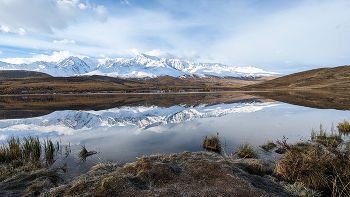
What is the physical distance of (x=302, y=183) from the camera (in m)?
4.86

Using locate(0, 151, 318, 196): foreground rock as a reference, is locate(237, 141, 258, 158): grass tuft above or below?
below

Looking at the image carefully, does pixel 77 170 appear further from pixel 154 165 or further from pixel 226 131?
pixel 226 131

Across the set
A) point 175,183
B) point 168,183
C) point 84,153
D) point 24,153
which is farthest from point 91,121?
point 175,183

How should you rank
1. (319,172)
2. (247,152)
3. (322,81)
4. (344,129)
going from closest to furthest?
(319,172), (247,152), (344,129), (322,81)

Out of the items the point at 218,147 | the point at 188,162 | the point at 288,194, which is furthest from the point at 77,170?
the point at 288,194

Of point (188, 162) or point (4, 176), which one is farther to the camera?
point (188, 162)

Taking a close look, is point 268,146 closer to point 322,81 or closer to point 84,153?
point 84,153

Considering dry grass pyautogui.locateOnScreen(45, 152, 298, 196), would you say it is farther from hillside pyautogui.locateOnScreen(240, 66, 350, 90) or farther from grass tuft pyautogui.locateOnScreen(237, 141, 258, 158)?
hillside pyautogui.locateOnScreen(240, 66, 350, 90)

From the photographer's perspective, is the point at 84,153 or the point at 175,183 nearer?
the point at 175,183

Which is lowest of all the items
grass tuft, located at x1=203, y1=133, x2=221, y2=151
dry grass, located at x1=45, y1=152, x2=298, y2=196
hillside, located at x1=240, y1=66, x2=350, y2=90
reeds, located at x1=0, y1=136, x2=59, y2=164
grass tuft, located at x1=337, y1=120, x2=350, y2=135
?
grass tuft, located at x1=337, y1=120, x2=350, y2=135

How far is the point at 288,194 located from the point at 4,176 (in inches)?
337

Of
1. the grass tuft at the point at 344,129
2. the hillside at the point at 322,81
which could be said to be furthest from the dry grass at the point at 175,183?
the hillside at the point at 322,81

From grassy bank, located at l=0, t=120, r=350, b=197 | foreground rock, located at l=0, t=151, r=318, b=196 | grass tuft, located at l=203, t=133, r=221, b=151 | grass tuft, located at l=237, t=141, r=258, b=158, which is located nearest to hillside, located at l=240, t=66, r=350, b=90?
grass tuft, located at l=237, t=141, r=258, b=158

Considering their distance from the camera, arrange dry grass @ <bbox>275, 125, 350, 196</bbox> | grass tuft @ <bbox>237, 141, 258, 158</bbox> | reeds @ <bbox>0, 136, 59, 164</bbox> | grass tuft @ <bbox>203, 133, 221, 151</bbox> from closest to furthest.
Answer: dry grass @ <bbox>275, 125, 350, 196</bbox>, reeds @ <bbox>0, 136, 59, 164</bbox>, grass tuft @ <bbox>237, 141, 258, 158</bbox>, grass tuft @ <bbox>203, 133, 221, 151</bbox>
